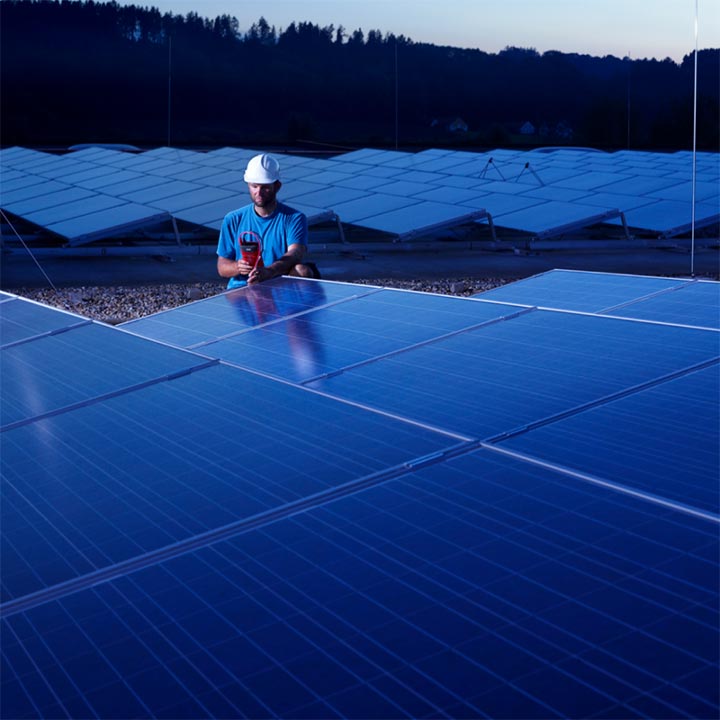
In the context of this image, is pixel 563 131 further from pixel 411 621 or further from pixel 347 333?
pixel 411 621

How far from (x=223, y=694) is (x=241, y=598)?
0.33m

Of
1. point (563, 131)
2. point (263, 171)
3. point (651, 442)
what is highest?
point (563, 131)

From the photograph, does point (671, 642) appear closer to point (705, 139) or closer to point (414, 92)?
point (705, 139)

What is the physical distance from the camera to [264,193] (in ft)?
23.9

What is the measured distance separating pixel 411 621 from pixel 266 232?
5.80 m

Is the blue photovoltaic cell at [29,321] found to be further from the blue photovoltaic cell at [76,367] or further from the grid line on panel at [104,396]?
the grid line on panel at [104,396]

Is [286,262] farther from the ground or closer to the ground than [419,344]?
farther from the ground

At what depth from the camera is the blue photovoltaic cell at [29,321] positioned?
5.41m

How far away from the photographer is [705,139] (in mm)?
53125

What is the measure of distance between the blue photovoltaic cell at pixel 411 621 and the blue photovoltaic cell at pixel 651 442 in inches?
6.3

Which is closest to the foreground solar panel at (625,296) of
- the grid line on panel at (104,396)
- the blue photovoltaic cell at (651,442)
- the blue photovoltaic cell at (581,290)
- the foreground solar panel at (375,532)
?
the blue photovoltaic cell at (581,290)

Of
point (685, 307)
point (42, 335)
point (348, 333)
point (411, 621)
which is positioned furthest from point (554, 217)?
point (411, 621)

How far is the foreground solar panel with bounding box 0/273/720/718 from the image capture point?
1625 mm

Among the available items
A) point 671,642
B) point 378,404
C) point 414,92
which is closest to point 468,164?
point 378,404
